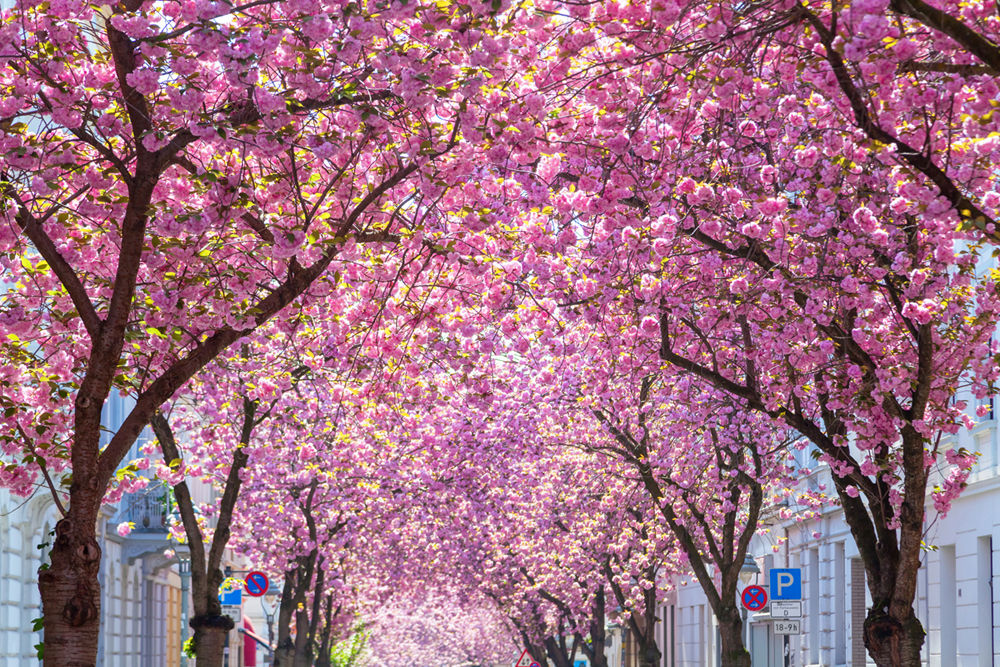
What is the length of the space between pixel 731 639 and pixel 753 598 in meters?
3.90

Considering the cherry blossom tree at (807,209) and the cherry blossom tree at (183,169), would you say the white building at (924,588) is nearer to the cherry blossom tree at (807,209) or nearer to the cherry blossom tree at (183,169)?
the cherry blossom tree at (807,209)

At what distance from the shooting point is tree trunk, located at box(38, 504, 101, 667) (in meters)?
9.35

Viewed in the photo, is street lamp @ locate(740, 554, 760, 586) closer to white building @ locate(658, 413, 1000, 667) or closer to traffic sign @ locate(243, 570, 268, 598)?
white building @ locate(658, 413, 1000, 667)

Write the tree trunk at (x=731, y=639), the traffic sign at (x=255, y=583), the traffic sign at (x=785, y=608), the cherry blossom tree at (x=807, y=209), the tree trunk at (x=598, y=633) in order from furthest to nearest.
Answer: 1. the tree trunk at (x=598, y=633)
2. the traffic sign at (x=255, y=583)
3. the traffic sign at (x=785, y=608)
4. the tree trunk at (x=731, y=639)
5. the cherry blossom tree at (x=807, y=209)

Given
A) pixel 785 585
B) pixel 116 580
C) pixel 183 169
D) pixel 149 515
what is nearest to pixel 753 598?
pixel 785 585

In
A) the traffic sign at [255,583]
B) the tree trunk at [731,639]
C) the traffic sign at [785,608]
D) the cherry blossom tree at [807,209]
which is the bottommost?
the tree trunk at [731,639]

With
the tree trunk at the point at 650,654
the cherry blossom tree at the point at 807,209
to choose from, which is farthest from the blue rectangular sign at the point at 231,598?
the cherry blossom tree at the point at 807,209

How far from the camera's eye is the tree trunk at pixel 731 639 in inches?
826

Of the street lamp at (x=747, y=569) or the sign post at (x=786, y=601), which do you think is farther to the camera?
the street lamp at (x=747, y=569)

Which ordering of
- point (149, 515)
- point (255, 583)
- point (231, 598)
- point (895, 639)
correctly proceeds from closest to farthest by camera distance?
point (895, 639)
point (255, 583)
point (231, 598)
point (149, 515)

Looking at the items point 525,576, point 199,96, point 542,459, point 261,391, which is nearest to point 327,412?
point 261,391

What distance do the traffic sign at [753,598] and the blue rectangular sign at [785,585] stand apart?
1706 millimetres

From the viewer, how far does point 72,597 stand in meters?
9.39

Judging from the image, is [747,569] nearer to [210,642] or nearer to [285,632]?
[285,632]
